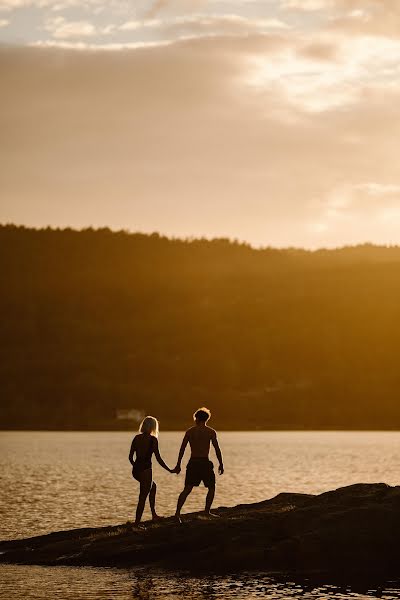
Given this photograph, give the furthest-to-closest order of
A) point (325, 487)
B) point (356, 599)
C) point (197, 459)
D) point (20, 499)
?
point (325, 487) → point (20, 499) → point (197, 459) → point (356, 599)

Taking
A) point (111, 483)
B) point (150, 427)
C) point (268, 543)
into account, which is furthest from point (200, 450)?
point (111, 483)

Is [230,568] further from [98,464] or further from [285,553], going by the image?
[98,464]

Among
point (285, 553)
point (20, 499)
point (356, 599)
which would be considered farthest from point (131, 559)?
point (20, 499)

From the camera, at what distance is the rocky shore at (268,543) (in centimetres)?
2489

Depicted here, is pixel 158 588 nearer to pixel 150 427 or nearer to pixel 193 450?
pixel 193 450

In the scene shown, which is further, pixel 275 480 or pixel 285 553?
pixel 275 480

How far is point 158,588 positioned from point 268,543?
3.42m

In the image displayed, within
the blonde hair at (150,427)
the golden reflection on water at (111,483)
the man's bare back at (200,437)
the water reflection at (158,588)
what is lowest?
the water reflection at (158,588)

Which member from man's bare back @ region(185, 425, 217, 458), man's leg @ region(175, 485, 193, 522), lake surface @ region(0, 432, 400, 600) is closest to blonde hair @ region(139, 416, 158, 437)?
man's bare back @ region(185, 425, 217, 458)

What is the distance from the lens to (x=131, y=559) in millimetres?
26062

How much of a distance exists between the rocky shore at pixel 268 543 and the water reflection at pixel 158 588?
33.7 inches

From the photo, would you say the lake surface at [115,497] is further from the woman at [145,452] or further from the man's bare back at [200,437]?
the man's bare back at [200,437]

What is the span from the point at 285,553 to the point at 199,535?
2.25 m

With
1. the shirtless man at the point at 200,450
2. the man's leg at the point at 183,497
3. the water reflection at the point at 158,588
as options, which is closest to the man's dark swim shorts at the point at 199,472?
the shirtless man at the point at 200,450
